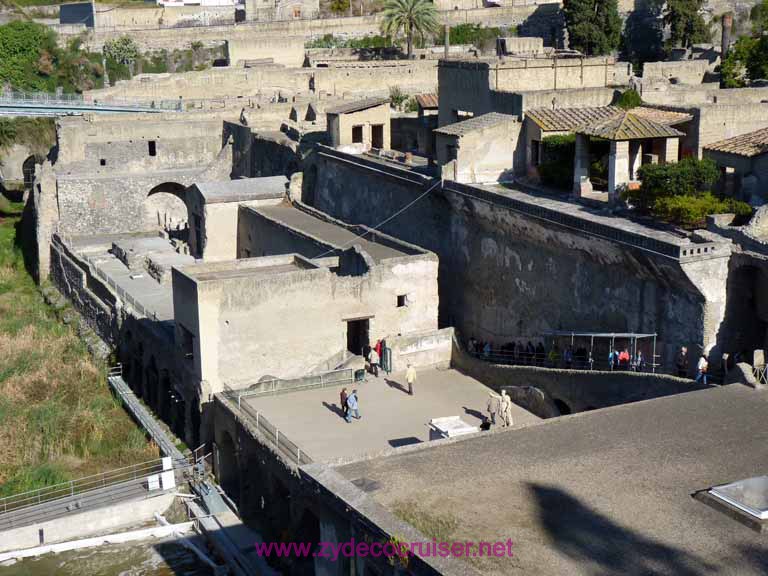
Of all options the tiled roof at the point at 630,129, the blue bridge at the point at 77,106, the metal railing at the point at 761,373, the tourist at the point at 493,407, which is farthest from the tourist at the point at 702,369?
the blue bridge at the point at 77,106

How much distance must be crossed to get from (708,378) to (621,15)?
3499 cm

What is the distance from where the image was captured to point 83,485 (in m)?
20.7

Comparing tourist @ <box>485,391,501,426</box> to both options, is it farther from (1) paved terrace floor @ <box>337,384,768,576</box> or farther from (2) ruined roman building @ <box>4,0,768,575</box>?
(1) paved terrace floor @ <box>337,384,768,576</box>

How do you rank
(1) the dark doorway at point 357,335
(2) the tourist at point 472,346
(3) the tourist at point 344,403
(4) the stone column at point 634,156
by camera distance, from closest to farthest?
(3) the tourist at point 344,403
(4) the stone column at point 634,156
(1) the dark doorway at point 357,335
(2) the tourist at point 472,346

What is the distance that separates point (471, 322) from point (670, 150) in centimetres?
557

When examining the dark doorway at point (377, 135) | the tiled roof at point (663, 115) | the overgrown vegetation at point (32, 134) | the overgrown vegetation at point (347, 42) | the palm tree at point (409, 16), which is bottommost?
the overgrown vegetation at point (32, 134)

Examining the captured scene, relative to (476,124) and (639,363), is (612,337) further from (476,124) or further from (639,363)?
(476,124)

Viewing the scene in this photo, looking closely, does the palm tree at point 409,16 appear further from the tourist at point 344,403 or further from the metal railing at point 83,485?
the metal railing at point 83,485

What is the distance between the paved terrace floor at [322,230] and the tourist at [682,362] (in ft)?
22.1

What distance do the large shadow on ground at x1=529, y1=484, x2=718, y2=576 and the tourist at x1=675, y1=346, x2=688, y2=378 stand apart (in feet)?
22.4

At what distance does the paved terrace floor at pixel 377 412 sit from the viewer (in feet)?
62.5

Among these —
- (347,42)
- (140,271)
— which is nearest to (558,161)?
(140,271)

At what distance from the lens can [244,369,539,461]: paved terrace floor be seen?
62.5 feet

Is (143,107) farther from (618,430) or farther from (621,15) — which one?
(618,430)
